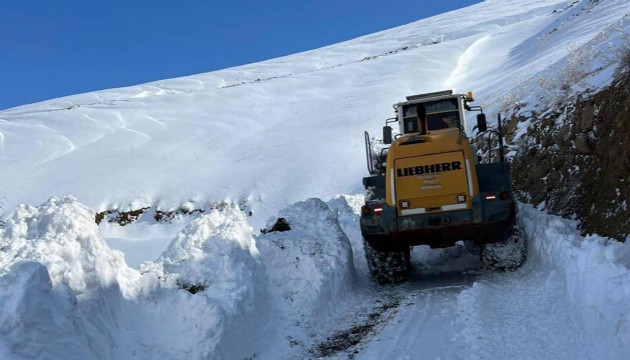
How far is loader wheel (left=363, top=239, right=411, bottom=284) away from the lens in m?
8.38

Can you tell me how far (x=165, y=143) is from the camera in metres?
27.0

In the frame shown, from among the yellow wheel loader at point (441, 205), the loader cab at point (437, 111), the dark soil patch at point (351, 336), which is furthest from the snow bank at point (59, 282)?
the loader cab at point (437, 111)

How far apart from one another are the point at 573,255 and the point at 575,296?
90 centimetres

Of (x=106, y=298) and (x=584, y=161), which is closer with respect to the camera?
(x=106, y=298)

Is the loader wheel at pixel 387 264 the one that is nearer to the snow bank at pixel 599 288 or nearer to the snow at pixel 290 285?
the snow at pixel 290 285

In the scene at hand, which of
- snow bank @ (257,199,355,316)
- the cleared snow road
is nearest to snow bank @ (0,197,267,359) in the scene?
snow bank @ (257,199,355,316)

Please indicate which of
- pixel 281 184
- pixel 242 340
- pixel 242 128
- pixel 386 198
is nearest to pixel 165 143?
pixel 242 128

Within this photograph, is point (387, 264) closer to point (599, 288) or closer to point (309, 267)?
point (309, 267)

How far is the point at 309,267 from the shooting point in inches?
291

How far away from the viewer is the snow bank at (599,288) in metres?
4.02

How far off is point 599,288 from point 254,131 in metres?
24.0

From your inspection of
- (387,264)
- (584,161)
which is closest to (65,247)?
(387,264)

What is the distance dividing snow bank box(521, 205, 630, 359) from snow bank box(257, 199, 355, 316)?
2.88m

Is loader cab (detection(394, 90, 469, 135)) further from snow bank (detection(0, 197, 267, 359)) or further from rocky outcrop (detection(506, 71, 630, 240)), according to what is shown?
snow bank (detection(0, 197, 267, 359))
